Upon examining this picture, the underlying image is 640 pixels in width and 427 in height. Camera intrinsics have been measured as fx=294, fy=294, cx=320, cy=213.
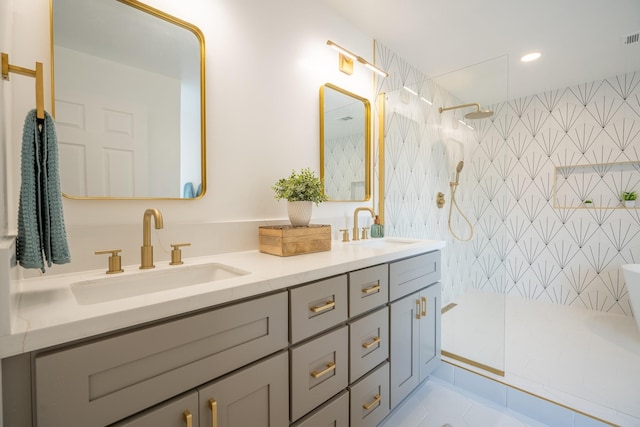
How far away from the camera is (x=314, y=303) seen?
1067 millimetres

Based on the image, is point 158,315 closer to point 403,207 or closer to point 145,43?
point 145,43

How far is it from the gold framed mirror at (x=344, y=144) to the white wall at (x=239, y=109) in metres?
0.07

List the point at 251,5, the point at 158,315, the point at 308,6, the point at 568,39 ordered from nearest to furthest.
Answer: the point at 158,315 → the point at 251,5 → the point at 308,6 → the point at 568,39

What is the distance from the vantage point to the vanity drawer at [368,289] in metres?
1.23

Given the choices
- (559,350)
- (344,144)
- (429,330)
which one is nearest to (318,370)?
(429,330)

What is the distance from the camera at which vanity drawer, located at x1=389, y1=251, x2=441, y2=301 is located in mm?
1458

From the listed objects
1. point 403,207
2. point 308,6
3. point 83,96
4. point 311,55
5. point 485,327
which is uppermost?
point 308,6

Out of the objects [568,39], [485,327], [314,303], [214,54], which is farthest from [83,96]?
[568,39]

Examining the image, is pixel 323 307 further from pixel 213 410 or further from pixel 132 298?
pixel 132 298

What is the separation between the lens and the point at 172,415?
724 millimetres

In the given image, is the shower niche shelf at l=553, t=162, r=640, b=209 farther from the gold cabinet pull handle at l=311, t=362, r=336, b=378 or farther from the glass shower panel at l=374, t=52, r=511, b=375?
the gold cabinet pull handle at l=311, t=362, r=336, b=378

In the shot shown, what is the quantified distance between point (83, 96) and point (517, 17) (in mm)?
2463

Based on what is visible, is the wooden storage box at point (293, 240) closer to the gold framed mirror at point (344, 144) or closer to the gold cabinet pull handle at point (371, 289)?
the gold cabinet pull handle at point (371, 289)

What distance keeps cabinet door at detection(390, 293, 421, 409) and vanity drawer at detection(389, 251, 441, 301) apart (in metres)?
0.05
